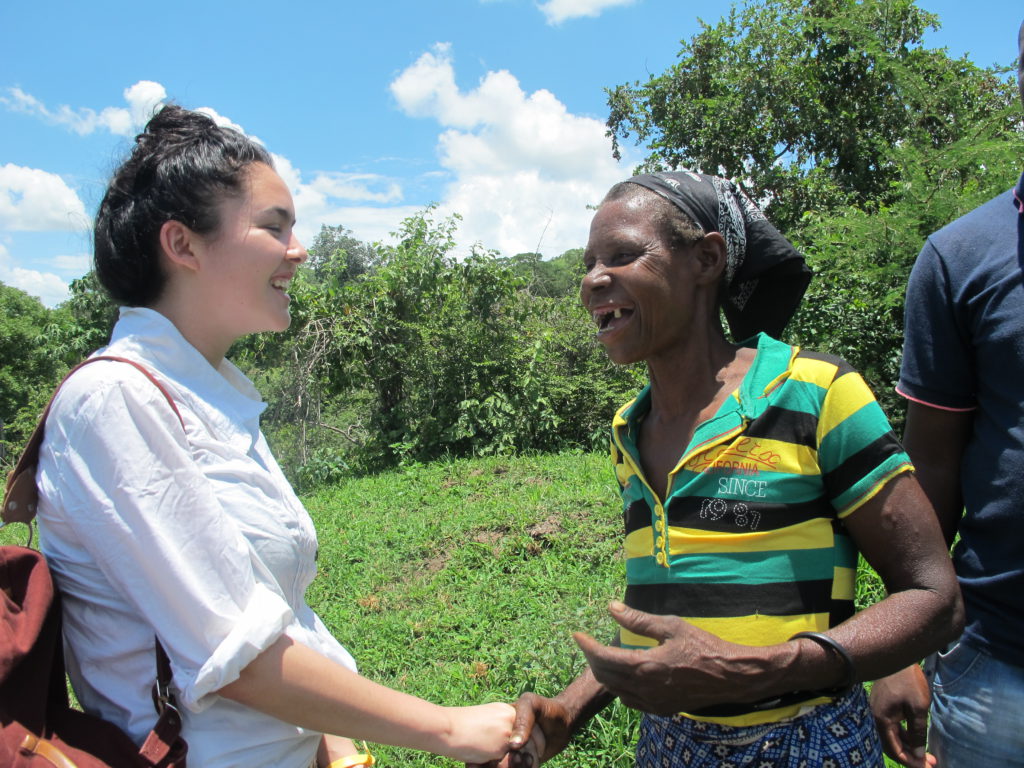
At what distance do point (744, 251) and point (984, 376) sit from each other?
0.59m

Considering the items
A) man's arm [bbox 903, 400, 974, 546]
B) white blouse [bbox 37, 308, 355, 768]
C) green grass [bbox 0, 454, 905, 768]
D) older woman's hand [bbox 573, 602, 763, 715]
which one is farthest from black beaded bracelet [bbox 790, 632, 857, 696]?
green grass [bbox 0, 454, 905, 768]

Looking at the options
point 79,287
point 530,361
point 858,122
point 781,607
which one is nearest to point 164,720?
point 781,607

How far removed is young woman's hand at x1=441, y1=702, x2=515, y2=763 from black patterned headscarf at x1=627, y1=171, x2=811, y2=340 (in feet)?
3.63

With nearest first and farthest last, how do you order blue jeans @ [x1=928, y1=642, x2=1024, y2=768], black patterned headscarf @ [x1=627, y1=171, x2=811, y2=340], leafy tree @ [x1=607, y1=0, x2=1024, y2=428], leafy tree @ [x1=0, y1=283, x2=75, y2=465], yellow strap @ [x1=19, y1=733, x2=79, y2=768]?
yellow strap @ [x1=19, y1=733, x2=79, y2=768]
blue jeans @ [x1=928, y1=642, x2=1024, y2=768]
black patterned headscarf @ [x1=627, y1=171, x2=811, y2=340]
leafy tree @ [x1=607, y1=0, x2=1024, y2=428]
leafy tree @ [x1=0, y1=283, x2=75, y2=465]

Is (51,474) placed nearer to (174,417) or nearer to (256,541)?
(174,417)

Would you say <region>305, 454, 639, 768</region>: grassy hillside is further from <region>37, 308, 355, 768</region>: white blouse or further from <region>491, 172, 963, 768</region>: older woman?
<region>37, 308, 355, 768</region>: white blouse

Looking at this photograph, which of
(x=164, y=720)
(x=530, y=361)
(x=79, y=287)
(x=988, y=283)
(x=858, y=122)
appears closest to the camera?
(x=164, y=720)

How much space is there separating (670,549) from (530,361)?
26.3 feet

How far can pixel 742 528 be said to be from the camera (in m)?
1.44

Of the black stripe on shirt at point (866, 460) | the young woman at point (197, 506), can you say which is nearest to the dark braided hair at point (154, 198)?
the young woman at point (197, 506)

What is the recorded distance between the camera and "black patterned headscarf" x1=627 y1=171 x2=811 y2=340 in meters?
1.68

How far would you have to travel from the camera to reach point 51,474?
4.38 ft

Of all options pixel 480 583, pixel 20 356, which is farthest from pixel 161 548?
pixel 20 356

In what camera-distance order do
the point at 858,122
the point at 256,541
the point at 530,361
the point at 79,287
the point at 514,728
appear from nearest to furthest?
the point at 256,541 < the point at 514,728 < the point at 530,361 < the point at 79,287 < the point at 858,122
